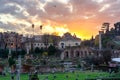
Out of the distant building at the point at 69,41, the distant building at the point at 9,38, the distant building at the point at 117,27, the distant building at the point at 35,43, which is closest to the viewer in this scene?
the distant building at the point at 117,27

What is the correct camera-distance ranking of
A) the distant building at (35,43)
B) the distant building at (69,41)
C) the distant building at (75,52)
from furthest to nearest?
1. the distant building at (69,41)
2. the distant building at (35,43)
3. the distant building at (75,52)

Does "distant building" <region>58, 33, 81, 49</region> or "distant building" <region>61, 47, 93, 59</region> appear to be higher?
"distant building" <region>58, 33, 81, 49</region>

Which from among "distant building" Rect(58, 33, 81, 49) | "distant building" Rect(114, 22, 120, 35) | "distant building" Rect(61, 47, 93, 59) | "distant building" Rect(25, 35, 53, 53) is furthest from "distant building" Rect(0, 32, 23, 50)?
"distant building" Rect(114, 22, 120, 35)

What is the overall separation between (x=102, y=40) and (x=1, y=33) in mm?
38137

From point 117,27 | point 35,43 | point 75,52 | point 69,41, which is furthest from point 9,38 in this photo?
point 117,27

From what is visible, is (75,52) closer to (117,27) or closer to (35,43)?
(117,27)

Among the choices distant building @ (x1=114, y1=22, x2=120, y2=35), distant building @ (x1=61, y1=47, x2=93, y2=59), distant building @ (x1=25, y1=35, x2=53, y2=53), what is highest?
distant building @ (x1=114, y1=22, x2=120, y2=35)

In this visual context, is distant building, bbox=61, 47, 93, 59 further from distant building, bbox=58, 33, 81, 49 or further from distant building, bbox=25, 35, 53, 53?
distant building, bbox=25, 35, 53, 53

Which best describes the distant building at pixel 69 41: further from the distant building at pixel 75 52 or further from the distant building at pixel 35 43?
the distant building at pixel 75 52

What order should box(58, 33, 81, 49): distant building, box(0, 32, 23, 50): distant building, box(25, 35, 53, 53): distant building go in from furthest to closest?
box(58, 33, 81, 49): distant building < box(25, 35, 53, 53): distant building < box(0, 32, 23, 50): distant building

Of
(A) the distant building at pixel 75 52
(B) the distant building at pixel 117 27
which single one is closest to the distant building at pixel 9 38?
(A) the distant building at pixel 75 52

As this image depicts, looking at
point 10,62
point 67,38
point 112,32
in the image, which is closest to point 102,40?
point 112,32

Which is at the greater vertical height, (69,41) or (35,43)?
(69,41)

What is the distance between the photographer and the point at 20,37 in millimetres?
125125
